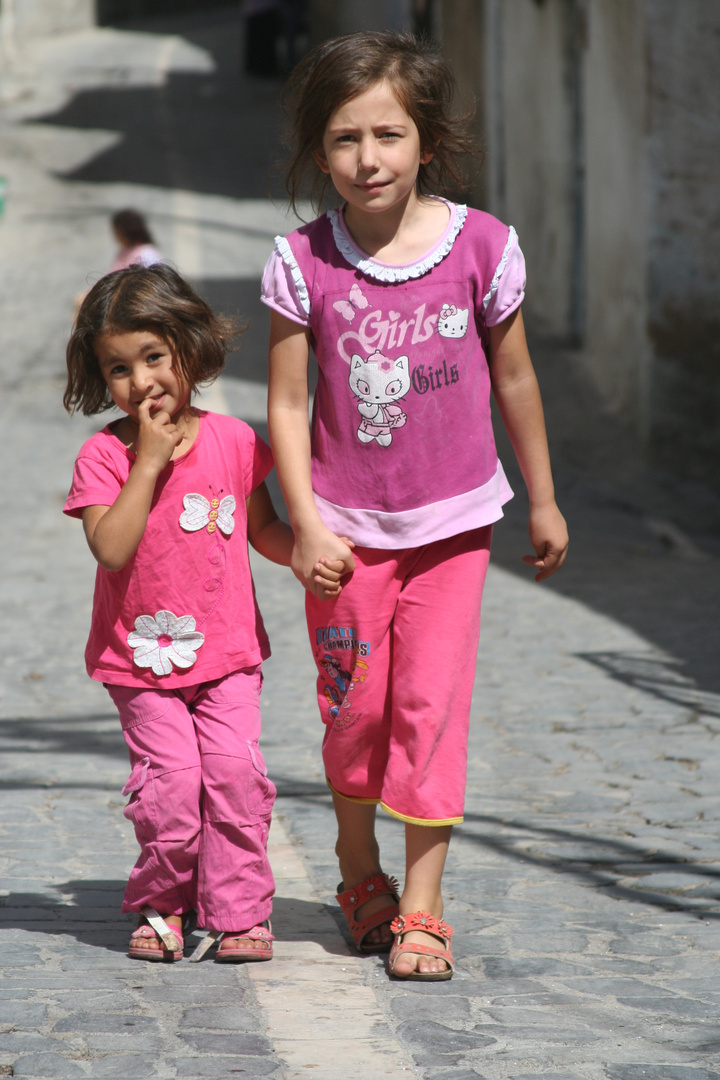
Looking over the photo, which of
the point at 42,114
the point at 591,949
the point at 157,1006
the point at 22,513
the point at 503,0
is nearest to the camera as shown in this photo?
the point at 157,1006

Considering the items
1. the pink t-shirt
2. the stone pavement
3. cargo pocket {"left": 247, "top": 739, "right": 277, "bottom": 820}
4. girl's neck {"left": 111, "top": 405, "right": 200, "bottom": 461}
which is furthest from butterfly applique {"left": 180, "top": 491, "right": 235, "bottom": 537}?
the stone pavement

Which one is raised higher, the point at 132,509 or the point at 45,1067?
the point at 132,509

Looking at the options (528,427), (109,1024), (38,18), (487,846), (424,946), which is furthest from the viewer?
(38,18)

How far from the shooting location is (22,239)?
17.3 m

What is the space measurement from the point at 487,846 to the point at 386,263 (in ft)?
5.75

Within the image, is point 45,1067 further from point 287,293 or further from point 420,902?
point 287,293

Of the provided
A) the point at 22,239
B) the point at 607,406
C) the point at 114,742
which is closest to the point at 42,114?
the point at 22,239

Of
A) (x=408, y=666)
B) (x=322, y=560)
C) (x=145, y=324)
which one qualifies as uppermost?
(x=145, y=324)

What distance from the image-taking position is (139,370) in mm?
3043

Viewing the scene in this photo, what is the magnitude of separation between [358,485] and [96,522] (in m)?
0.54

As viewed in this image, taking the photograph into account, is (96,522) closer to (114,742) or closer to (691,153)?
(114,742)

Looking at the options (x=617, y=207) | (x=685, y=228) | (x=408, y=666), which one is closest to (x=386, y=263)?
(x=408, y=666)

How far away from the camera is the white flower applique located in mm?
3033

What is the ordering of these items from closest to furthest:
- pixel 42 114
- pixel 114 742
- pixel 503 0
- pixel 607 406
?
1. pixel 114 742
2. pixel 607 406
3. pixel 503 0
4. pixel 42 114
